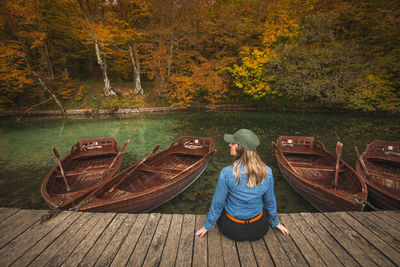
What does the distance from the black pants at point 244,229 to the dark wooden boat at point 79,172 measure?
3.36 meters

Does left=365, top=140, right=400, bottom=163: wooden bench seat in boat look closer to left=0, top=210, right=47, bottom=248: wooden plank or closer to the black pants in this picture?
the black pants

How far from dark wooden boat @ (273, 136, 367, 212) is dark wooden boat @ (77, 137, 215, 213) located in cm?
334

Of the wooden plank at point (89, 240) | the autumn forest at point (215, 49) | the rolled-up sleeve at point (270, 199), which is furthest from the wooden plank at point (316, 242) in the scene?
the autumn forest at point (215, 49)

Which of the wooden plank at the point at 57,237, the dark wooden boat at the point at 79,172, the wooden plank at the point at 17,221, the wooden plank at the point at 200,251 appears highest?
the wooden plank at the point at 200,251

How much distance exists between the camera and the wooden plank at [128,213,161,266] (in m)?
2.21

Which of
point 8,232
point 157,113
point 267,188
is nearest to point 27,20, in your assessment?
point 157,113

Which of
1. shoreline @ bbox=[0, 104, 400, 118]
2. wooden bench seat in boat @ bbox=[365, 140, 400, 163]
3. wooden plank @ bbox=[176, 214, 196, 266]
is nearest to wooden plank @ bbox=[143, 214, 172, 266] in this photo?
wooden plank @ bbox=[176, 214, 196, 266]

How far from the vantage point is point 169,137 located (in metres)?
12.1

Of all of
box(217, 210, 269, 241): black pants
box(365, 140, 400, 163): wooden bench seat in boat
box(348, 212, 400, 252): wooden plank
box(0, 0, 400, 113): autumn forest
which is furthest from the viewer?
box(0, 0, 400, 113): autumn forest

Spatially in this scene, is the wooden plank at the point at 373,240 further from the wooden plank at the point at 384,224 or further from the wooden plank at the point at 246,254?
the wooden plank at the point at 246,254

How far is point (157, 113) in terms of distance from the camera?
20156 millimetres

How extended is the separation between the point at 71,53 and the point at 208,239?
107 feet

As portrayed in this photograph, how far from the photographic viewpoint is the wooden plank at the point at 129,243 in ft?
7.27

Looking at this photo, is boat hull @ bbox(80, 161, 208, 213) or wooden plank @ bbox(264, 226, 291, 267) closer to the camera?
wooden plank @ bbox(264, 226, 291, 267)
